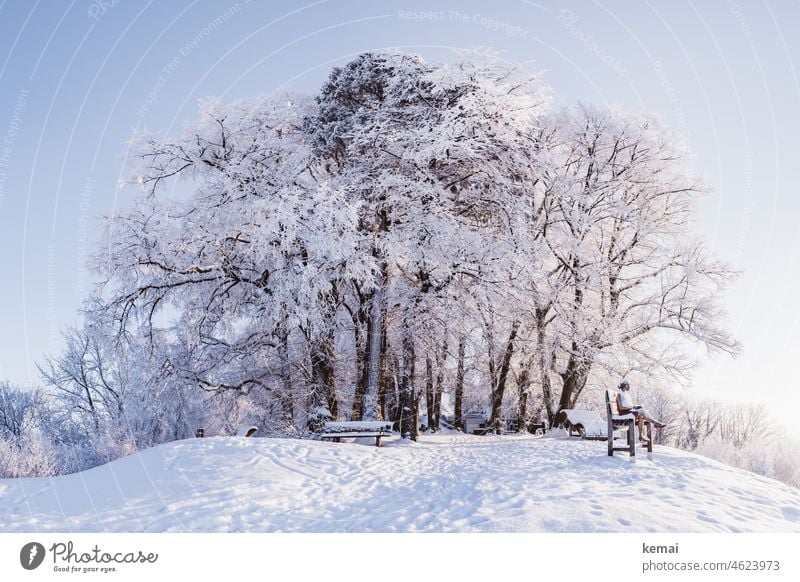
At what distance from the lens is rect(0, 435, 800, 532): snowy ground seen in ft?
24.2

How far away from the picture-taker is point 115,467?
10.4m

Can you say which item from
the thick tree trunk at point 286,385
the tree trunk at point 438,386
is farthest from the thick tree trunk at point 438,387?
the thick tree trunk at point 286,385

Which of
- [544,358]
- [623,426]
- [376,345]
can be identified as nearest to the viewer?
[623,426]

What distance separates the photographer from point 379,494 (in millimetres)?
9320

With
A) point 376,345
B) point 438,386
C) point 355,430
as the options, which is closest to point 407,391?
point 376,345

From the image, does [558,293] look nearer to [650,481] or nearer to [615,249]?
[615,249]

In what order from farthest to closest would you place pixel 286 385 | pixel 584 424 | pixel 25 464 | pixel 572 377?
pixel 572 377, pixel 286 385, pixel 584 424, pixel 25 464

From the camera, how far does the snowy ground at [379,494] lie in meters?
7.38

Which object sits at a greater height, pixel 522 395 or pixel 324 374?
pixel 324 374

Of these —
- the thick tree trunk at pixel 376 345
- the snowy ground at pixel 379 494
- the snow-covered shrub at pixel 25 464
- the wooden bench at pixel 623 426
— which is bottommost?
the snow-covered shrub at pixel 25 464

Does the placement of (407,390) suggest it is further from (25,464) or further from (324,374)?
(25,464)

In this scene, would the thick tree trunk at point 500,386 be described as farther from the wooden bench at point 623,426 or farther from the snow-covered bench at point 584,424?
the wooden bench at point 623,426

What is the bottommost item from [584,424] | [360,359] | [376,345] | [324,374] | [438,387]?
[584,424]
